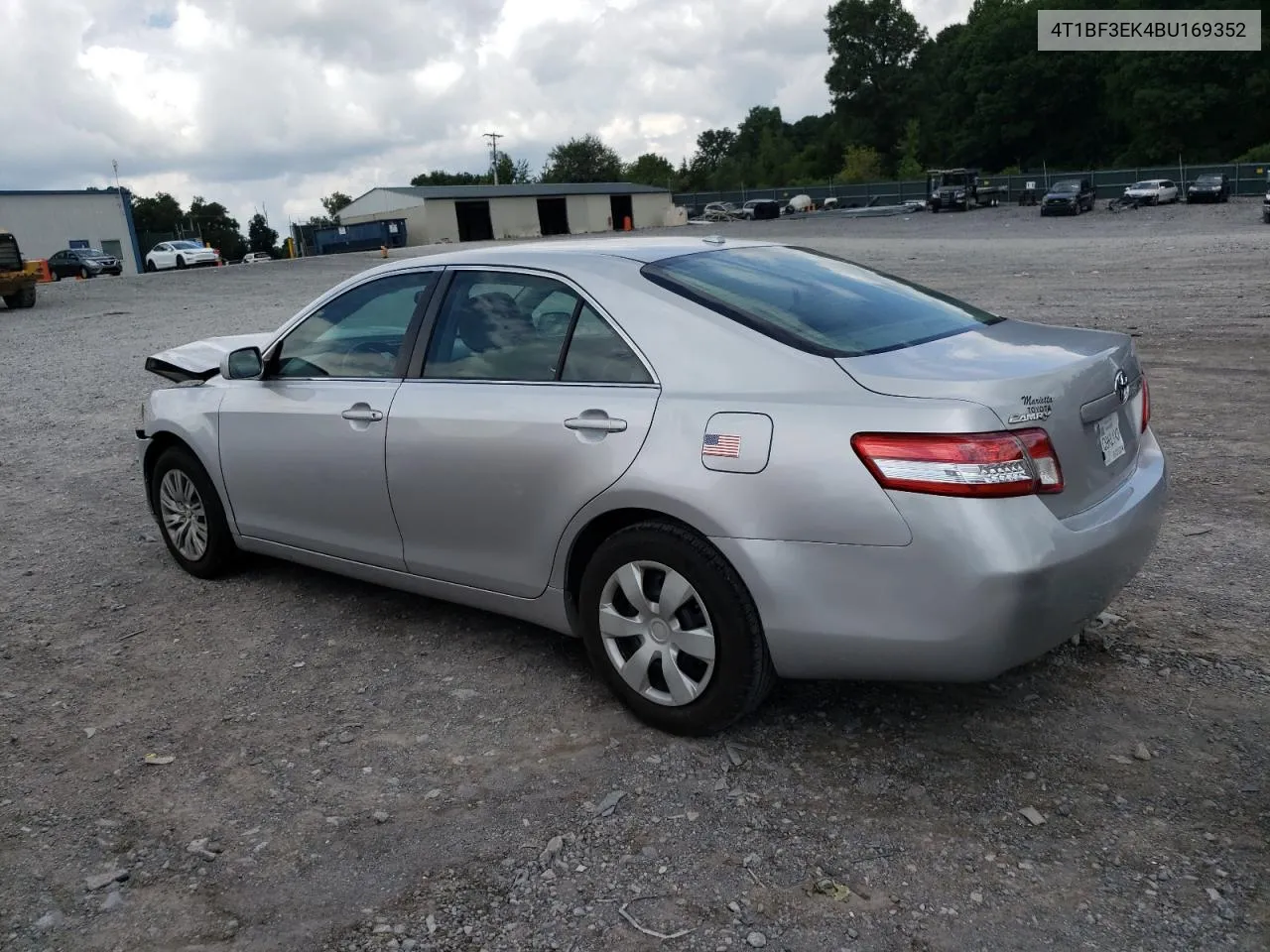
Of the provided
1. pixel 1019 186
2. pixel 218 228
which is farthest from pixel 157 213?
pixel 1019 186

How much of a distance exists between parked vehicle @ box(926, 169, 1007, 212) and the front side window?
54.8m

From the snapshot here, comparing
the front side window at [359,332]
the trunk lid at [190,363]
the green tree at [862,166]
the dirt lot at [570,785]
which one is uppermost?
the green tree at [862,166]

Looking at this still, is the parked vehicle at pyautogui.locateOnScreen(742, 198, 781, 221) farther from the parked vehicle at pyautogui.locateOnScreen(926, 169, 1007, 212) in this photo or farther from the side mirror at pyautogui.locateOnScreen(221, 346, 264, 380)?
the side mirror at pyautogui.locateOnScreen(221, 346, 264, 380)

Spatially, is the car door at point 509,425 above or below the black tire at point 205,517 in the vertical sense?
above

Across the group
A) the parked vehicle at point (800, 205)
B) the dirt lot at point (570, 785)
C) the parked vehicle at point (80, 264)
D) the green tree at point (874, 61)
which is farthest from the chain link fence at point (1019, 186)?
the dirt lot at point (570, 785)

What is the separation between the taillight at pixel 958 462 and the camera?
9.84 feet

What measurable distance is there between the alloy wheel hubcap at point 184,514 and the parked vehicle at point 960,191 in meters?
54.6

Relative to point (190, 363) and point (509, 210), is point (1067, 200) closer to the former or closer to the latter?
point (509, 210)

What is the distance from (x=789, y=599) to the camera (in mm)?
3250

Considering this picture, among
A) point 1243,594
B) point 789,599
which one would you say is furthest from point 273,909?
point 1243,594

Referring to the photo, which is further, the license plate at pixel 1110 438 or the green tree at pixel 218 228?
the green tree at pixel 218 228

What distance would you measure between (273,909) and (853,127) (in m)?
116

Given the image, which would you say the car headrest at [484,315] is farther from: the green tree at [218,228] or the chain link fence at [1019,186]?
the green tree at [218,228]

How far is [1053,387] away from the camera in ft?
10.5
